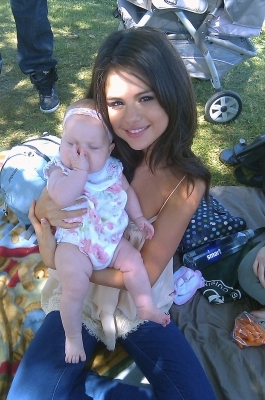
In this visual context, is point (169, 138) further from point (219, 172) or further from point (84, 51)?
point (84, 51)

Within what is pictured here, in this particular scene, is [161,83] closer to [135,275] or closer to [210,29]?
[135,275]

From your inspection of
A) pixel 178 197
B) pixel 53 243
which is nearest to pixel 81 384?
pixel 53 243

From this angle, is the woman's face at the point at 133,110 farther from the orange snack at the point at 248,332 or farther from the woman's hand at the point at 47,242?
the orange snack at the point at 248,332

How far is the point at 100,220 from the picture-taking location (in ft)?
4.97

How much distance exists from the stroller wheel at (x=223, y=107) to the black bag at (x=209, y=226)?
1.30 meters

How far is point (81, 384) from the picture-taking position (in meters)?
1.73

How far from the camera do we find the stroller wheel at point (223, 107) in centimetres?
349

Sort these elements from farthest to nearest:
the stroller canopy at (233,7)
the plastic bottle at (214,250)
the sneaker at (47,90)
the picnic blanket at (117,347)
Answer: the sneaker at (47,90) → the stroller canopy at (233,7) → the plastic bottle at (214,250) → the picnic blanket at (117,347)

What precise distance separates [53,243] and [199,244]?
1.08 meters

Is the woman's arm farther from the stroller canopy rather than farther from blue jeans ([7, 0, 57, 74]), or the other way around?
blue jeans ([7, 0, 57, 74])

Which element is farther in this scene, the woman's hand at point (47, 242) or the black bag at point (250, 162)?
the black bag at point (250, 162)

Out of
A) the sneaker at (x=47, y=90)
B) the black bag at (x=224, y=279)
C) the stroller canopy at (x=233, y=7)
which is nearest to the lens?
the black bag at (x=224, y=279)

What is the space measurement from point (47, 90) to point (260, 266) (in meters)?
2.57

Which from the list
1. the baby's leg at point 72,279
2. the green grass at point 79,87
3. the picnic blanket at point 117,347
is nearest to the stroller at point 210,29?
the green grass at point 79,87
